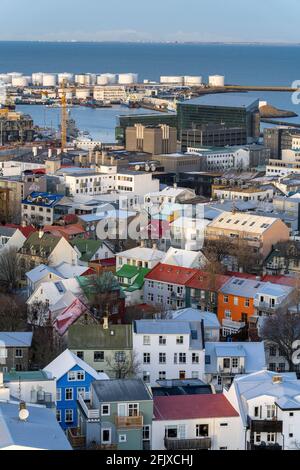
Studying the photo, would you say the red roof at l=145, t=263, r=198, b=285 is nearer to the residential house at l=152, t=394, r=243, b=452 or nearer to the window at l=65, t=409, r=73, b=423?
the window at l=65, t=409, r=73, b=423

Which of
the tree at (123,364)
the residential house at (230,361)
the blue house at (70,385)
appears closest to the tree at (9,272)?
the tree at (123,364)

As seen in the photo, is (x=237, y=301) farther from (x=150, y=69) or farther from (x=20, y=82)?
(x=150, y=69)

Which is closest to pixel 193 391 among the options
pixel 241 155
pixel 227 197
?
pixel 227 197

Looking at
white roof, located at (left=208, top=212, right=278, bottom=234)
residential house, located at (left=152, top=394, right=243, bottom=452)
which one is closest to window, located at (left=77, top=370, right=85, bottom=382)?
residential house, located at (left=152, top=394, right=243, bottom=452)

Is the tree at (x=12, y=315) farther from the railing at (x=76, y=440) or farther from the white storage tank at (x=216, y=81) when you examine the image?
the white storage tank at (x=216, y=81)

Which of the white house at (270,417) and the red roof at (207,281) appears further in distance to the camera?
the red roof at (207,281)

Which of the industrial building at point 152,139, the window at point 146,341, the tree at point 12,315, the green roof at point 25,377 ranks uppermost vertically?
the green roof at point 25,377

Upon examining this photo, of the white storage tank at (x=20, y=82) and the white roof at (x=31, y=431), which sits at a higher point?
the white roof at (x=31, y=431)
